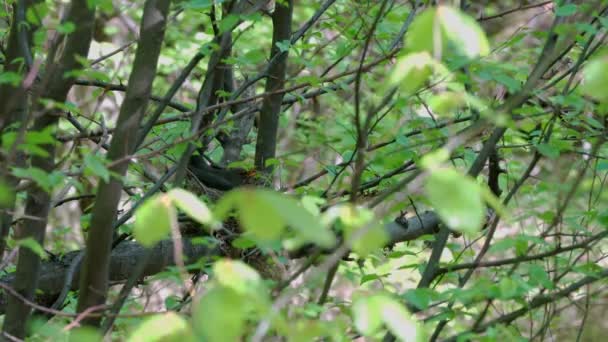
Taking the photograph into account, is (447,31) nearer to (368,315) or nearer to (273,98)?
(368,315)

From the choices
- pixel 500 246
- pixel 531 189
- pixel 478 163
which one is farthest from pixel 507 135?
pixel 500 246

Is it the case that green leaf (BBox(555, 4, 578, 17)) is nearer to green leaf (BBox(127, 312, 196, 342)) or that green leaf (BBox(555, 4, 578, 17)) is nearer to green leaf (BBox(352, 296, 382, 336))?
green leaf (BBox(352, 296, 382, 336))

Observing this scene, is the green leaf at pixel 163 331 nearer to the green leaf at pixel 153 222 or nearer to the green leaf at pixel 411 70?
the green leaf at pixel 153 222

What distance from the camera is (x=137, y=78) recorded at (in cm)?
178

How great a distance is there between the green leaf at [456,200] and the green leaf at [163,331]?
1.15 ft

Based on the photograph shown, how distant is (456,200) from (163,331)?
392mm


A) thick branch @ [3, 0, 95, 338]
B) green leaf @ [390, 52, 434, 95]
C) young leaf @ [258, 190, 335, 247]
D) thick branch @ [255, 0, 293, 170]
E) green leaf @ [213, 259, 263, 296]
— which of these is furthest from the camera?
thick branch @ [255, 0, 293, 170]

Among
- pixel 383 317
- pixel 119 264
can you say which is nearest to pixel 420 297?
pixel 383 317

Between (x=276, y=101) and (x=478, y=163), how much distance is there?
3.62 feet

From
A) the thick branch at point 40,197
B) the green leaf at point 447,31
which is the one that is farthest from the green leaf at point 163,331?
the thick branch at point 40,197

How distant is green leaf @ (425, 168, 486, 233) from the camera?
0.81 meters

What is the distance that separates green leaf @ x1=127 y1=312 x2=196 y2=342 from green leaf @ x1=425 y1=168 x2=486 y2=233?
0.35 meters

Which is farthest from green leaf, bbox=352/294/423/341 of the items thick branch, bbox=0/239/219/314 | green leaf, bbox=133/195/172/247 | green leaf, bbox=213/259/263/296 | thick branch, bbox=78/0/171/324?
thick branch, bbox=0/239/219/314

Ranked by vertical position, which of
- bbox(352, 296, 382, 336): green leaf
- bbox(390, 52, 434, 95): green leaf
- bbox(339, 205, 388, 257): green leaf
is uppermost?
bbox(390, 52, 434, 95): green leaf
